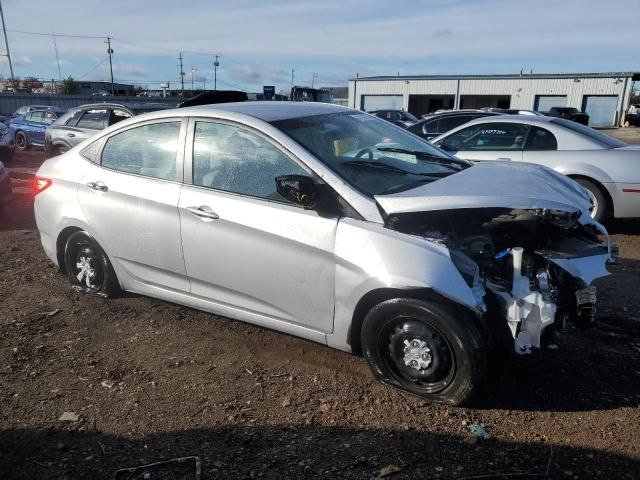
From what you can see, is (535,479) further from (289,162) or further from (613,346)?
(289,162)

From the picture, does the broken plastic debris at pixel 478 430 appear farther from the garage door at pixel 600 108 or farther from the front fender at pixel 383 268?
the garage door at pixel 600 108

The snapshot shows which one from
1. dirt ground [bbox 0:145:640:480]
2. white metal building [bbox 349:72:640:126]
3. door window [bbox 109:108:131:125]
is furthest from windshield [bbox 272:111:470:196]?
white metal building [bbox 349:72:640:126]

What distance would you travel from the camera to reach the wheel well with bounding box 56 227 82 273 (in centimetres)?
462

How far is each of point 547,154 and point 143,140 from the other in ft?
16.9

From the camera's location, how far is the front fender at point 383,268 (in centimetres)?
287

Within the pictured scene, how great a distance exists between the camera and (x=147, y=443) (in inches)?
113

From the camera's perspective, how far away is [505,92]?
43.9 meters

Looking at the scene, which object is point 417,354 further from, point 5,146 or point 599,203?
point 5,146

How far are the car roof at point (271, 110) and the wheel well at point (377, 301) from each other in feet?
4.63

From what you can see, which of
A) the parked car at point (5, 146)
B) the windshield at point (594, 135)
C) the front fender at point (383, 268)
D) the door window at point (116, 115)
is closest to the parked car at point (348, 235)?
the front fender at point (383, 268)

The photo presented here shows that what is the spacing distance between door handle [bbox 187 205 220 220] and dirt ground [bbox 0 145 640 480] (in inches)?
38.6

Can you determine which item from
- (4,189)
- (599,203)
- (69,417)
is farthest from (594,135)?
(4,189)

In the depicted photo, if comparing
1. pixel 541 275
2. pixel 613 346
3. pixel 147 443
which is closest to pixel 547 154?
pixel 613 346

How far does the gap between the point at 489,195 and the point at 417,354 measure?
3.28 ft
